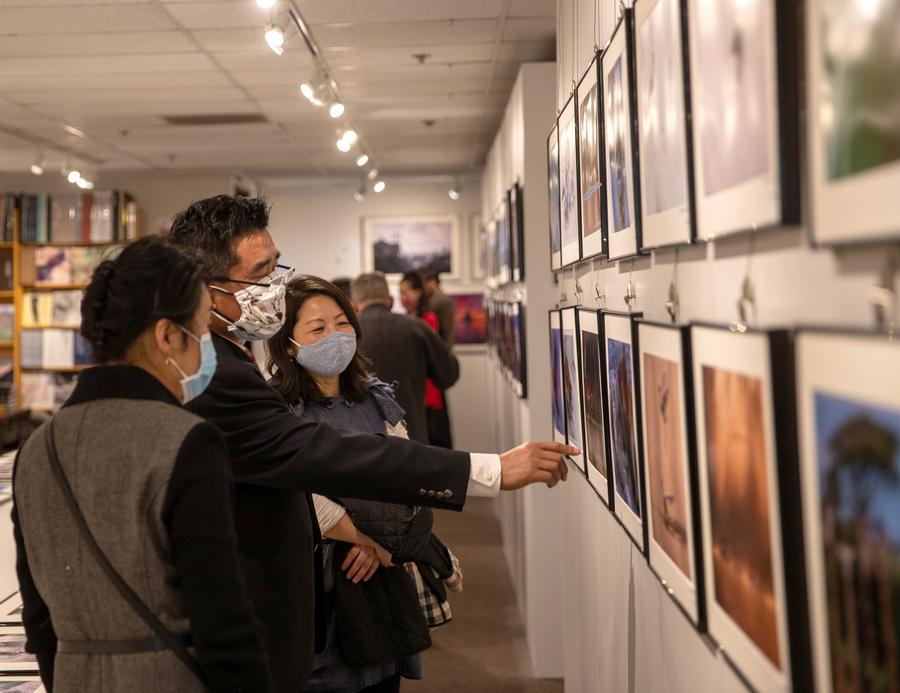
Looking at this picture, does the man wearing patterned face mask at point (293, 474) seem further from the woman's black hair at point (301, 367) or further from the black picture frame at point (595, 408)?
the woman's black hair at point (301, 367)

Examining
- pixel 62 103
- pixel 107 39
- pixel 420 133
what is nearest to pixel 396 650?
pixel 107 39

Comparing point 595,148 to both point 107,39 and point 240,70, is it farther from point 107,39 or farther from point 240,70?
point 240,70

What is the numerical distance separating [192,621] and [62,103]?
4.97 meters

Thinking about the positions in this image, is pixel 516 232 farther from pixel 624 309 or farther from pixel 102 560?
pixel 102 560

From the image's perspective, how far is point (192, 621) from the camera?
1.57 m

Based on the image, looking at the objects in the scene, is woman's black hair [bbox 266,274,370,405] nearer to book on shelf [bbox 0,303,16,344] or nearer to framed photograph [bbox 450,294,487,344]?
book on shelf [bbox 0,303,16,344]

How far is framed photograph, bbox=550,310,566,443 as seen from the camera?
304cm

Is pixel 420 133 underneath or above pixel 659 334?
above

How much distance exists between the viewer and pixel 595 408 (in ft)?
7.73

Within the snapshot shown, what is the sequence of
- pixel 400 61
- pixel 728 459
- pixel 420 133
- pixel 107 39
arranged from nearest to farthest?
pixel 728 459 → pixel 107 39 → pixel 400 61 → pixel 420 133

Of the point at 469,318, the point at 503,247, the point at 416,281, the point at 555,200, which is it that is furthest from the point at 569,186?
the point at 469,318

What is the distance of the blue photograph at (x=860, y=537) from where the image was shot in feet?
2.70

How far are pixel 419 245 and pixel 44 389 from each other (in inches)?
147

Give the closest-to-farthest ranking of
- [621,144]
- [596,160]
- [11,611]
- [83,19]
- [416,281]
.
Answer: [621,144] < [596,160] < [11,611] < [83,19] < [416,281]
